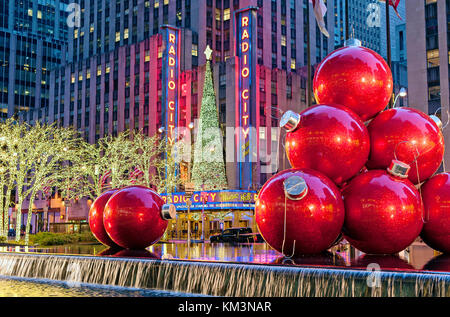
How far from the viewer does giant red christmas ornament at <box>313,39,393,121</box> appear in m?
12.2

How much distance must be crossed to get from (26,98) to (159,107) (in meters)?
57.1

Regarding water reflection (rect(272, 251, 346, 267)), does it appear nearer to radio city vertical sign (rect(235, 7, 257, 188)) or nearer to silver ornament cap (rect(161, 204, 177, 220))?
silver ornament cap (rect(161, 204, 177, 220))

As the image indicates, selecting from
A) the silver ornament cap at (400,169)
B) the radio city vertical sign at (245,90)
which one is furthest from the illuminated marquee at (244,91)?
the silver ornament cap at (400,169)

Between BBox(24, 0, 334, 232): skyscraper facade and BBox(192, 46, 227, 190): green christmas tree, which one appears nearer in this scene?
BBox(192, 46, 227, 190): green christmas tree

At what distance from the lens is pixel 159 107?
75875 mm

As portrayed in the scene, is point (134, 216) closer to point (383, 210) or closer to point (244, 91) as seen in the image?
point (383, 210)

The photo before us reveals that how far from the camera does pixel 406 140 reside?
11.7 m

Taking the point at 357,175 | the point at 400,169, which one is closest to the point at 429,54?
the point at 357,175

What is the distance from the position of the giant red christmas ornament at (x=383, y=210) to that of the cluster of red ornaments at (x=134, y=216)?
18.8 ft

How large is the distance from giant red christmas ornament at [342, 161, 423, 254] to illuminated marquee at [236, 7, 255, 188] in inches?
2012

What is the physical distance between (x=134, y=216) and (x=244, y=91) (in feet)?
167

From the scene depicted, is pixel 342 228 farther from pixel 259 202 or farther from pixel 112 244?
pixel 112 244

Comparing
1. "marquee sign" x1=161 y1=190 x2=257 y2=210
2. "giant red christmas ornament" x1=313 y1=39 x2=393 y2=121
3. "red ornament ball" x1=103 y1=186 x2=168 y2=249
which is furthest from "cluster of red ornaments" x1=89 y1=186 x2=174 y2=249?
"marquee sign" x1=161 y1=190 x2=257 y2=210

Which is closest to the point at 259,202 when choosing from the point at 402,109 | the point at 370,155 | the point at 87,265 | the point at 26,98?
the point at 370,155
